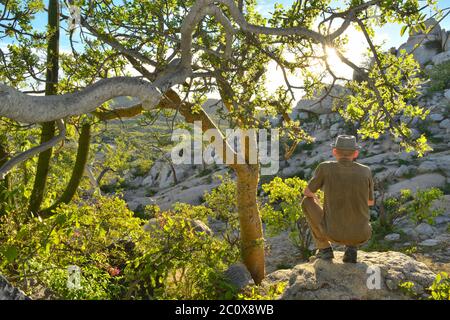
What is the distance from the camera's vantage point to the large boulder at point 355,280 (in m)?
5.20

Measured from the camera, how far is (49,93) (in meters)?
8.34

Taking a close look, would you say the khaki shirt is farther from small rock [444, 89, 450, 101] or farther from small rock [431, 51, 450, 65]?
small rock [431, 51, 450, 65]

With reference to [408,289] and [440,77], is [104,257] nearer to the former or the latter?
[408,289]

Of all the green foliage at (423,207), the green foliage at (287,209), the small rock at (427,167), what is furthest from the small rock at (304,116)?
the green foliage at (287,209)

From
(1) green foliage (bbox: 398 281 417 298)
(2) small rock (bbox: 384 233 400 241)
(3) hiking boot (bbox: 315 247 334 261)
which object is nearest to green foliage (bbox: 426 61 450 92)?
(2) small rock (bbox: 384 233 400 241)

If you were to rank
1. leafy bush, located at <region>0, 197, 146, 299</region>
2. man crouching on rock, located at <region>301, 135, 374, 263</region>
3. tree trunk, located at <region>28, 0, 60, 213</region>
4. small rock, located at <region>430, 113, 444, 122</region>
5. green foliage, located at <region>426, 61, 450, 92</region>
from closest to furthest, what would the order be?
leafy bush, located at <region>0, 197, 146, 299</region> < man crouching on rock, located at <region>301, 135, 374, 263</region> < tree trunk, located at <region>28, 0, 60, 213</region> < small rock, located at <region>430, 113, 444, 122</region> < green foliage, located at <region>426, 61, 450, 92</region>

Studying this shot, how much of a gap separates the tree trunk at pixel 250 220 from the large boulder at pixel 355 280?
13.1 feet

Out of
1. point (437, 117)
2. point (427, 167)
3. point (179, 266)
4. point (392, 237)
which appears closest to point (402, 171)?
point (427, 167)

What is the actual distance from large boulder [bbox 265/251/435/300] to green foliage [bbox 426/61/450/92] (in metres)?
37.7

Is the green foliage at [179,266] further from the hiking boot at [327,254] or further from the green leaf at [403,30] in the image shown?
the green leaf at [403,30]

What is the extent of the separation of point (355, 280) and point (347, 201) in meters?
1.08

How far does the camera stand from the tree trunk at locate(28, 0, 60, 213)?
316 inches

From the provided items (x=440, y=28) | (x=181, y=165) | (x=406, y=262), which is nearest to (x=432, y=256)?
(x=406, y=262)

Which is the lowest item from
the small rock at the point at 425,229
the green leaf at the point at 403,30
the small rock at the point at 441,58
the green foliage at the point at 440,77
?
the small rock at the point at 425,229
